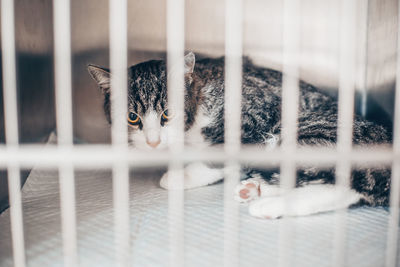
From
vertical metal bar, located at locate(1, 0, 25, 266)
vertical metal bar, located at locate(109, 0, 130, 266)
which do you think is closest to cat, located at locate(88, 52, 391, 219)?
vertical metal bar, located at locate(109, 0, 130, 266)

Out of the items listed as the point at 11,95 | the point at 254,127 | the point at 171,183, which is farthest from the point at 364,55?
the point at 11,95

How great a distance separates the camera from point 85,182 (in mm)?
1371

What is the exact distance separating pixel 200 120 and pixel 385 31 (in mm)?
820

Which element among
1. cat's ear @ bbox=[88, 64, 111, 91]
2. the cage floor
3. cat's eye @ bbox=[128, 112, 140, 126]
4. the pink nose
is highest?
cat's ear @ bbox=[88, 64, 111, 91]

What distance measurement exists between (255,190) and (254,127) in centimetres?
27

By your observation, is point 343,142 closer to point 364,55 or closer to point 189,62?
point 189,62

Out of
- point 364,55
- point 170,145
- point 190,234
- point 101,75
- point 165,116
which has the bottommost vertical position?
point 190,234

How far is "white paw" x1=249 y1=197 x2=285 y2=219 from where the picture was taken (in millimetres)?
1000

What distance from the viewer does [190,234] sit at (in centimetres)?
93

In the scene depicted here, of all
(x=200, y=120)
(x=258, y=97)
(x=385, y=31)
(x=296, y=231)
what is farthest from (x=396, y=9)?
(x=296, y=231)

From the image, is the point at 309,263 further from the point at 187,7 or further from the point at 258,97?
the point at 187,7

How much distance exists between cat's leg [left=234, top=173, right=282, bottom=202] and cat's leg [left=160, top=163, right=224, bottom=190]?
0.19 meters

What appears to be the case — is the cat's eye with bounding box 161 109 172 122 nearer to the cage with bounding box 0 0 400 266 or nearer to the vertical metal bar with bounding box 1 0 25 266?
the cage with bounding box 0 0 400 266

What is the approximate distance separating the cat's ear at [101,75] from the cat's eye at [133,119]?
16cm
